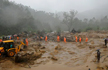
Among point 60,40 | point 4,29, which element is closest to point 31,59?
point 60,40

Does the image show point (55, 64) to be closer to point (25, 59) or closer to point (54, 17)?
point (25, 59)

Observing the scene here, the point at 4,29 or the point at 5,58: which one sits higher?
the point at 4,29

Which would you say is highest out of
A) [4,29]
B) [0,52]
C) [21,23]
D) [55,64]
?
[21,23]

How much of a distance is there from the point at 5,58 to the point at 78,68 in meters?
6.02

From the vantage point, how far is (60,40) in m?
18.2

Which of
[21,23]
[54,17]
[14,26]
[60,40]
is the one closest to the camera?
[60,40]

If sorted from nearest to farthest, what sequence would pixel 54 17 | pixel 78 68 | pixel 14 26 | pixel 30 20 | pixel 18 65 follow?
pixel 78 68 → pixel 18 65 → pixel 14 26 → pixel 30 20 → pixel 54 17

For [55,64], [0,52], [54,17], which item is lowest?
[55,64]

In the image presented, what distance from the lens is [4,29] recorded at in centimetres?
2630

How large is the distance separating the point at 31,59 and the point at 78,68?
4.03 meters

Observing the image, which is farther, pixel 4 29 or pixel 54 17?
pixel 54 17

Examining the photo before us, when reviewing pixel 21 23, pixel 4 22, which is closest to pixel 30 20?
pixel 21 23

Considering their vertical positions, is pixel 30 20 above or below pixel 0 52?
above

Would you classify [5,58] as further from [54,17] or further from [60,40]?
[54,17]
